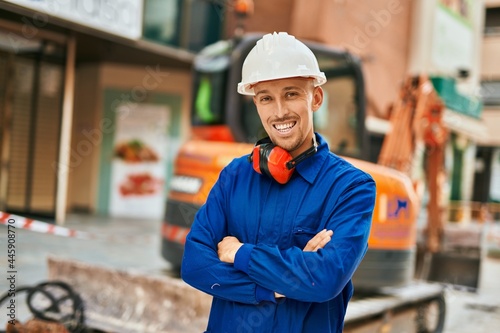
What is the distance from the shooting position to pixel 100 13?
1084 cm

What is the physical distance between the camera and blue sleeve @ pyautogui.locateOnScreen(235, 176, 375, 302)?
1.93 meters

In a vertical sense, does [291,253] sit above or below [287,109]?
below

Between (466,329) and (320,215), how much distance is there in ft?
19.2

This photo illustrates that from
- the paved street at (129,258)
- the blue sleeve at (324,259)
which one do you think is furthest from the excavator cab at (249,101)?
the blue sleeve at (324,259)

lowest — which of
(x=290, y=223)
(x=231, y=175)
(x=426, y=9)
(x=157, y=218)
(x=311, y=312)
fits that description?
(x=157, y=218)

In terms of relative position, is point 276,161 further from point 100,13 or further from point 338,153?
Answer: point 100,13

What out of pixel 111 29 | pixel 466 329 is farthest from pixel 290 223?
pixel 111 29

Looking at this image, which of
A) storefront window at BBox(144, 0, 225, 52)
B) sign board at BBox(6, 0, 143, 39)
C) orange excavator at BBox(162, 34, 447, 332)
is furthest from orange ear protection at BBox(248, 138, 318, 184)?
storefront window at BBox(144, 0, 225, 52)

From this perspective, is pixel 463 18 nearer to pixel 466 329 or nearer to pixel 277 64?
pixel 466 329

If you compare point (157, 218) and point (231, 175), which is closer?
point (231, 175)

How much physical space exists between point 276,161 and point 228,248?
0.35 meters

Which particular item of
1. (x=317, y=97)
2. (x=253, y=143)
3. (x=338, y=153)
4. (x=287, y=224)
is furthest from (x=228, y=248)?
(x=338, y=153)

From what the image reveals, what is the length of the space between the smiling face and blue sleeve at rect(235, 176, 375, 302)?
0.83ft

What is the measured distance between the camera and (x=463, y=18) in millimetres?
25078
